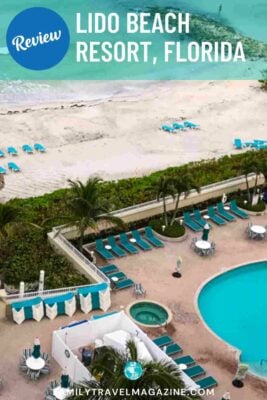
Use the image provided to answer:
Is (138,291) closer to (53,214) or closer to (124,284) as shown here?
(124,284)

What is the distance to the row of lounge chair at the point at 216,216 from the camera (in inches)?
1163

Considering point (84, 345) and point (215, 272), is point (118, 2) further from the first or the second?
point (84, 345)

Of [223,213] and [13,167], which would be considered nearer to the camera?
[223,213]

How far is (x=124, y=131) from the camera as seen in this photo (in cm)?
4197

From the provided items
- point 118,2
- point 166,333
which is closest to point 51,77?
point 118,2

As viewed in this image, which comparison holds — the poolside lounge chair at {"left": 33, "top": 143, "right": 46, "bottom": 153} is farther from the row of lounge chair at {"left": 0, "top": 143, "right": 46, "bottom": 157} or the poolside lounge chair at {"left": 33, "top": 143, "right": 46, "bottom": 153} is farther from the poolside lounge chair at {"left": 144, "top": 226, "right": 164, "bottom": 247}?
the poolside lounge chair at {"left": 144, "top": 226, "right": 164, "bottom": 247}

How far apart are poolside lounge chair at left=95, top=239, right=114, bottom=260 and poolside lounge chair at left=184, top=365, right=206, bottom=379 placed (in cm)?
724

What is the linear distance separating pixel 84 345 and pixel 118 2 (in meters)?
66.7

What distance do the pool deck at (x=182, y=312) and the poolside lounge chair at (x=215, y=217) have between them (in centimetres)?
36

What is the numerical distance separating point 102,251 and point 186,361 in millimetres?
7392

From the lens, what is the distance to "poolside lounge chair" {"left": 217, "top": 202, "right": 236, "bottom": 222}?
99.5 ft

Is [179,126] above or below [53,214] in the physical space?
below

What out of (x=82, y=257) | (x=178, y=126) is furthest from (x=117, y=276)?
(x=178, y=126)

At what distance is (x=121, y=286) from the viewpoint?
80.9ft
